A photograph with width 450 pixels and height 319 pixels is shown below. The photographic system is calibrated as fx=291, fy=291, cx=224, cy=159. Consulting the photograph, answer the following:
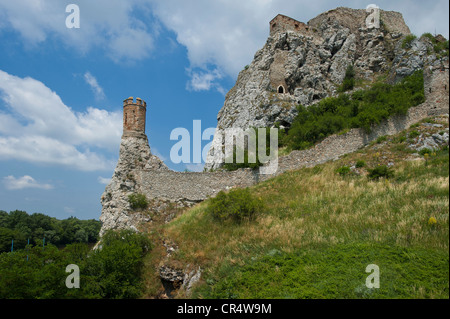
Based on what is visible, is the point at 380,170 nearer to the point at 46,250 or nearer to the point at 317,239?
the point at 317,239

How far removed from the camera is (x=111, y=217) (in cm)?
1984

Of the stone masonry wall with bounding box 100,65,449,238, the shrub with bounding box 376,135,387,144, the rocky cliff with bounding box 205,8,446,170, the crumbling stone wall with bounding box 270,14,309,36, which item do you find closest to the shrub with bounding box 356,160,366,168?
the shrub with bounding box 376,135,387,144

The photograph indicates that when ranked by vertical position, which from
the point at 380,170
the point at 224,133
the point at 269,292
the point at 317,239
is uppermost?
the point at 224,133

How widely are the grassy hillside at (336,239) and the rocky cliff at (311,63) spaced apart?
1562 centimetres

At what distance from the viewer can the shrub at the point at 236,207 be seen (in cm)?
1362

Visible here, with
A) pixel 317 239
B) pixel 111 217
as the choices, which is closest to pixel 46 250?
pixel 111 217

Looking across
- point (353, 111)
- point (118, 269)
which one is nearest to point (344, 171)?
point (353, 111)

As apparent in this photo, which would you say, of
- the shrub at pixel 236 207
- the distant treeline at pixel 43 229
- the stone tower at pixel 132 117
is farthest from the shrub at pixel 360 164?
the distant treeline at pixel 43 229

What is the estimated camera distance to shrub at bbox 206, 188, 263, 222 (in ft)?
44.7

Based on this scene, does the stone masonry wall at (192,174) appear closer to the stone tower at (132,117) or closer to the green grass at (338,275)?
the stone tower at (132,117)

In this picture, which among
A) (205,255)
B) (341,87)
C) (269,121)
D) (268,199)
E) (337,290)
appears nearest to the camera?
(337,290)

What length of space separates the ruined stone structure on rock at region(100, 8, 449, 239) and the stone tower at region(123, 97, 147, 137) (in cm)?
7

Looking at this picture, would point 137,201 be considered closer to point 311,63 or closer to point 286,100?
point 286,100
